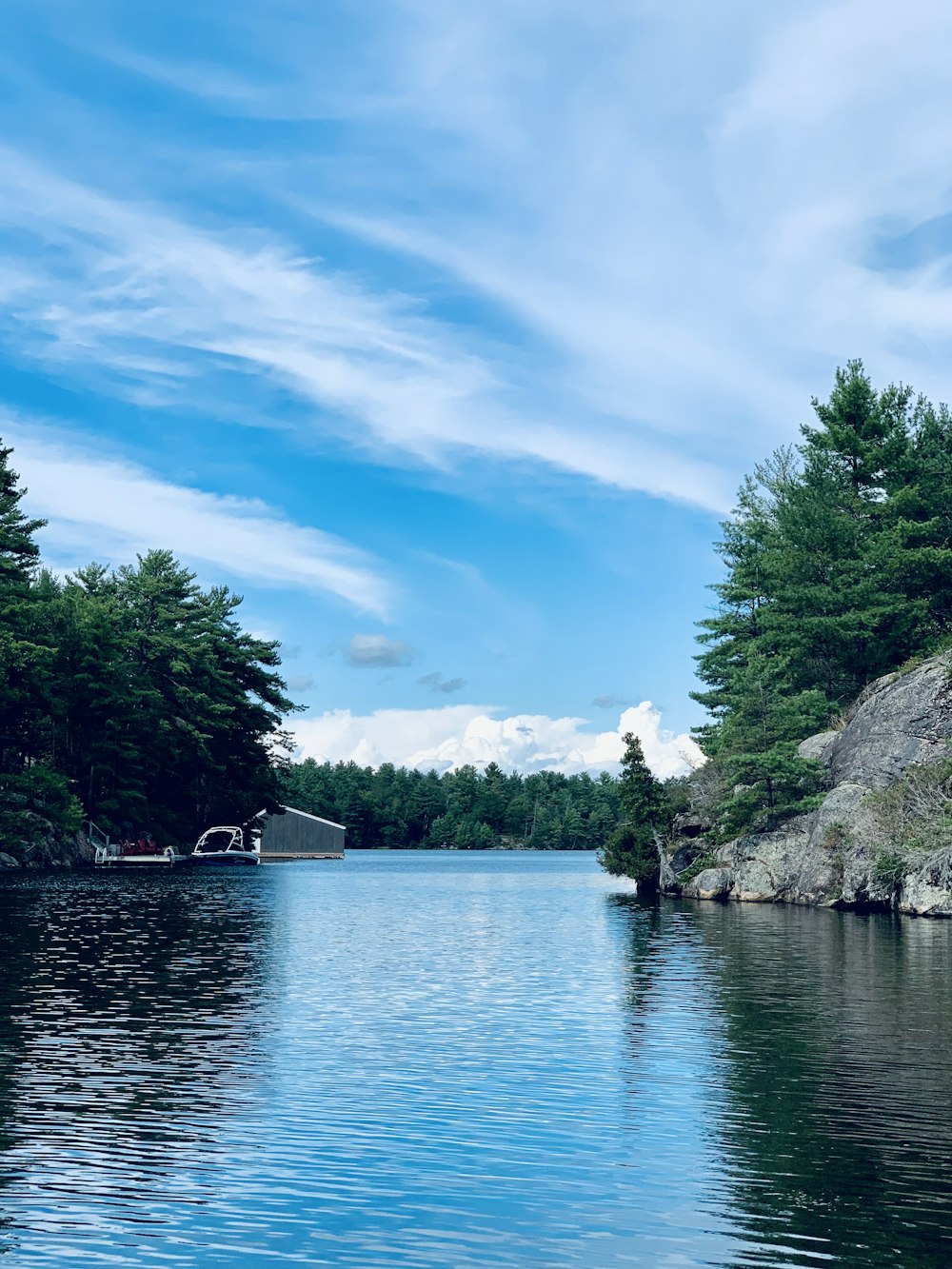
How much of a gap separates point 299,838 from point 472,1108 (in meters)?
133

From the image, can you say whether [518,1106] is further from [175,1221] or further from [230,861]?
[230,861]

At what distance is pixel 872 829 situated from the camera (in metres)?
55.8

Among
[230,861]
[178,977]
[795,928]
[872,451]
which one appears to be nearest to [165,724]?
[230,861]

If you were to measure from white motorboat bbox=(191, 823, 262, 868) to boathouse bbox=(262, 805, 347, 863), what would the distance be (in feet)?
60.9

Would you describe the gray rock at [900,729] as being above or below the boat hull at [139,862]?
above

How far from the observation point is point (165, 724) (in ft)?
347

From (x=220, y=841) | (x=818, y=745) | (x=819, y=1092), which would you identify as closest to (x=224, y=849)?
(x=220, y=841)

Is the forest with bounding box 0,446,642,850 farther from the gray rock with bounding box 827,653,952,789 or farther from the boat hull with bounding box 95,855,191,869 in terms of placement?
the gray rock with bounding box 827,653,952,789

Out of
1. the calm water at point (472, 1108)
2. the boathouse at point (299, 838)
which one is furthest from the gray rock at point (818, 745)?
the boathouse at point (299, 838)

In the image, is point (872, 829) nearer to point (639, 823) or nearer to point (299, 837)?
point (639, 823)

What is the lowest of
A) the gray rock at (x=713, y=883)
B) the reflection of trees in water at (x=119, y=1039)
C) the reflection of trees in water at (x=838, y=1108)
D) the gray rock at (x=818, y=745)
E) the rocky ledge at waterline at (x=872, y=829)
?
the reflection of trees in water at (x=119, y=1039)

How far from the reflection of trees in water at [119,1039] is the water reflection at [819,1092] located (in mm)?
6077

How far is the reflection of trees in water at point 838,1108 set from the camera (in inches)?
467

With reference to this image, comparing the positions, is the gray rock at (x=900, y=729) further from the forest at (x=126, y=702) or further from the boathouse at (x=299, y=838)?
the boathouse at (x=299, y=838)
